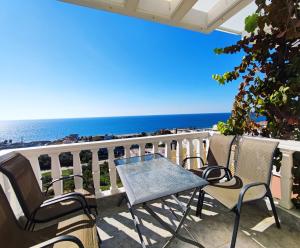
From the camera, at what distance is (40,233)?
1.30 m

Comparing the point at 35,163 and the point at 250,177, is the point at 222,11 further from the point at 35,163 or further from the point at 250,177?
the point at 35,163

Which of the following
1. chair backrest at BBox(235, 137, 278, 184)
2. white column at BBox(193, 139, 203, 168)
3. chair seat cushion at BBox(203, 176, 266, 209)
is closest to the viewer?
chair seat cushion at BBox(203, 176, 266, 209)

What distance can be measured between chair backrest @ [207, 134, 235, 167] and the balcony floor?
2.20ft

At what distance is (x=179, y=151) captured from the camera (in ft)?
10.2

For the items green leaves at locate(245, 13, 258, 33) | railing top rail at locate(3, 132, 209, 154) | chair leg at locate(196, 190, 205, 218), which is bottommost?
chair leg at locate(196, 190, 205, 218)

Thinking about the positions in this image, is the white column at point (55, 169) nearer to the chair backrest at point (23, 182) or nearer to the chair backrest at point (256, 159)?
the chair backrest at point (23, 182)

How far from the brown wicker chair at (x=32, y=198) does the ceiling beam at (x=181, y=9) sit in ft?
9.45

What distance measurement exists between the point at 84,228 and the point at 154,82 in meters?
20.7

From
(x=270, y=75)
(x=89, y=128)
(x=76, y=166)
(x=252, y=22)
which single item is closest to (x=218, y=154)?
(x=270, y=75)

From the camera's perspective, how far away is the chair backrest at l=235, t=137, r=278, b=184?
6.14 ft

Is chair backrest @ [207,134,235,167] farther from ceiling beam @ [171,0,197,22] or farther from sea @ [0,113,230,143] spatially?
sea @ [0,113,230,143]

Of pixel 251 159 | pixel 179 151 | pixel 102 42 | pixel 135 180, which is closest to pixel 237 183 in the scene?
pixel 251 159

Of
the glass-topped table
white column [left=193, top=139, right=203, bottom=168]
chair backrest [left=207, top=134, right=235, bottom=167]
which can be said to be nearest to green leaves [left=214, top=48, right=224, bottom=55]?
chair backrest [left=207, top=134, right=235, bottom=167]

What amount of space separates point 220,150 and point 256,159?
0.60 metres
